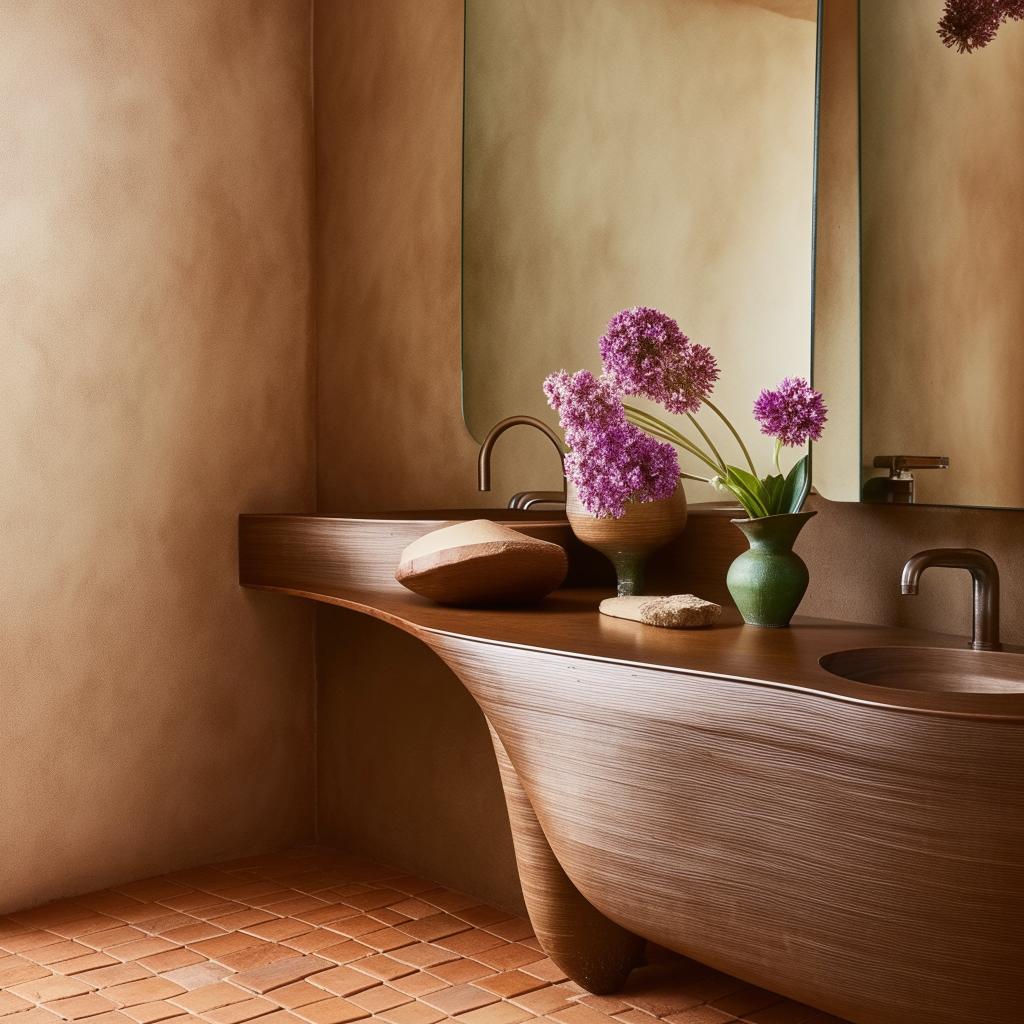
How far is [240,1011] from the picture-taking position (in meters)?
2.25

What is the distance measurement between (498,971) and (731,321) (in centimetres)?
133

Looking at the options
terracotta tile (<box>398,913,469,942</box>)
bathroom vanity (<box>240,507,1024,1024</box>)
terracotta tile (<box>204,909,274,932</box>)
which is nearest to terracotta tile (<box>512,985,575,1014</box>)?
terracotta tile (<box>398,913,469,942</box>)

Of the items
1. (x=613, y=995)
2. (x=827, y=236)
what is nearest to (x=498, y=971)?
(x=613, y=995)

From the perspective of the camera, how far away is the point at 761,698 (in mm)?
1490

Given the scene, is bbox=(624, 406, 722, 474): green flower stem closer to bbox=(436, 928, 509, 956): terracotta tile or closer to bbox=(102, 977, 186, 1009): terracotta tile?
bbox=(436, 928, 509, 956): terracotta tile

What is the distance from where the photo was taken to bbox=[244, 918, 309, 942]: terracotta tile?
2.62 m

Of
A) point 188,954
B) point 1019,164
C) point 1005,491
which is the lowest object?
point 188,954

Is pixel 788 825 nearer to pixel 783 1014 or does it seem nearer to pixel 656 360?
pixel 656 360

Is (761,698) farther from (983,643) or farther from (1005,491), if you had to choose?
(1005,491)

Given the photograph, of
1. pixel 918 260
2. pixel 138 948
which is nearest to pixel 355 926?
pixel 138 948

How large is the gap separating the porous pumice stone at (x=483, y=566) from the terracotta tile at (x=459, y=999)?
74cm

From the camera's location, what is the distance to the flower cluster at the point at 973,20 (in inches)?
70.9

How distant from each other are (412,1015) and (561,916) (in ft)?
1.06

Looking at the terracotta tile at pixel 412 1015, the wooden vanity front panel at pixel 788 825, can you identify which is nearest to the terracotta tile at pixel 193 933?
the terracotta tile at pixel 412 1015
